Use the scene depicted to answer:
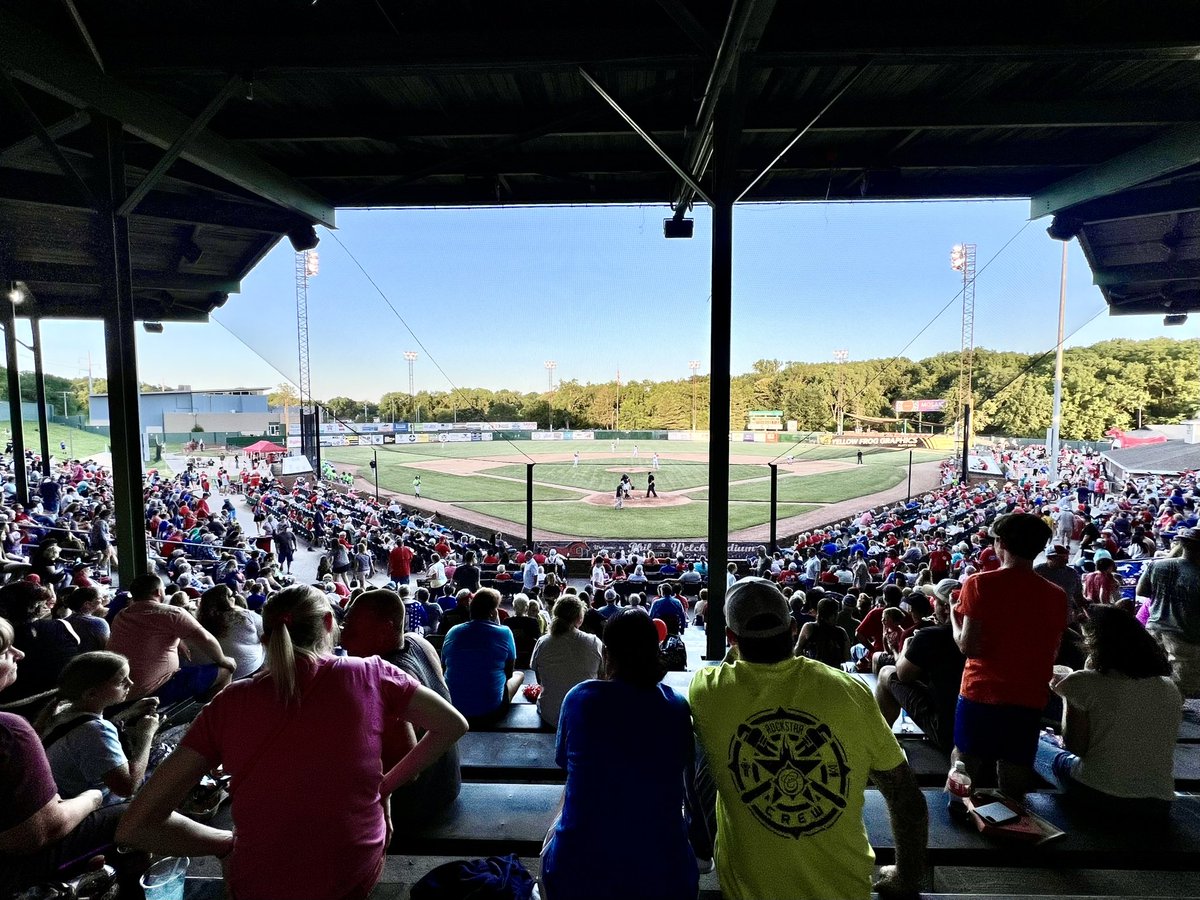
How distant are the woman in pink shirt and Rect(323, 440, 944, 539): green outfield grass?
11714mm

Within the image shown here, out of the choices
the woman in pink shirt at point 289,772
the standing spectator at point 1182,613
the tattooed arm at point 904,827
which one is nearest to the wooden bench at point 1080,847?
the tattooed arm at point 904,827

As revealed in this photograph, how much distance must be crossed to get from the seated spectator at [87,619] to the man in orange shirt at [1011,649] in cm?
448

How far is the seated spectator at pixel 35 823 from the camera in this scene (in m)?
1.78

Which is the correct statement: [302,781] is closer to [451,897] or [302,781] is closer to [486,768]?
[451,897]

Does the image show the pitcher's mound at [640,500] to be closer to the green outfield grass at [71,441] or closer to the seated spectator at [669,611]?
the seated spectator at [669,611]

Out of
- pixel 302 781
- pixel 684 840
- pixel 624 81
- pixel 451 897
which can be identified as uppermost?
pixel 624 81

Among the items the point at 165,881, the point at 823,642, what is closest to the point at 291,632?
the point at 165,881

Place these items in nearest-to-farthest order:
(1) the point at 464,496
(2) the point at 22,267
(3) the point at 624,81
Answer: (3) the point at 624,81 → (2) the point at 22,267 → (1) the point at 464,496

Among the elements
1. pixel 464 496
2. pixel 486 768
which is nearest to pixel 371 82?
pixel 486 768

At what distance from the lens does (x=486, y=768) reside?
2754mm

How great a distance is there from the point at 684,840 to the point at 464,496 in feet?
89.2

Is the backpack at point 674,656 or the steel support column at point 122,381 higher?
the steel support column at point 122,381

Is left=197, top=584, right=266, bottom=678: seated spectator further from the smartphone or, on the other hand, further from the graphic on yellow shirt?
the smartphone

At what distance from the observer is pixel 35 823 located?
185 cm
